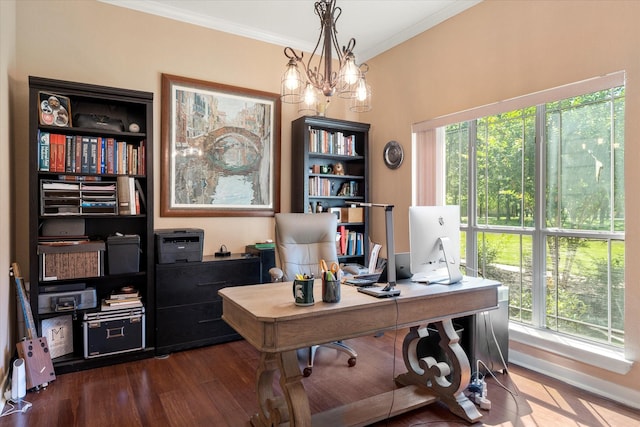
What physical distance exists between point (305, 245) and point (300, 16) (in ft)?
7.12

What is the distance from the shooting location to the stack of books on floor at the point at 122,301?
2939 millimetres

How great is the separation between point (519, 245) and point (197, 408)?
2675 mm

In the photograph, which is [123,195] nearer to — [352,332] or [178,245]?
[178,245]

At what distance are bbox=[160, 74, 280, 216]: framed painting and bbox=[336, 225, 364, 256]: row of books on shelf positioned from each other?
0.75 meters

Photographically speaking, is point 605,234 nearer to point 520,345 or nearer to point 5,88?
point 520,345

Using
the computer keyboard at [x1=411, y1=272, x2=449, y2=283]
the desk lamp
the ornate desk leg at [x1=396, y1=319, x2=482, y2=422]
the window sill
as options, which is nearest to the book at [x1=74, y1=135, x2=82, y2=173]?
the desk lamp

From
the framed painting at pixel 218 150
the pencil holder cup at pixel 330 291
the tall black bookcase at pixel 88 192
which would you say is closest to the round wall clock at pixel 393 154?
the framed painting at pixel 218 150


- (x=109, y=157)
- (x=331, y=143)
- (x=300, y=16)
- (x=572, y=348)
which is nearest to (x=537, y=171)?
(x=572, y=348)

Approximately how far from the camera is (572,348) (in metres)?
2.60

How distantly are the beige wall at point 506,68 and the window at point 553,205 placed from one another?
0.46ft

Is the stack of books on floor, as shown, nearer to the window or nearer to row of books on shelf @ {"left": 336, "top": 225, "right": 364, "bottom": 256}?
row of books on shelf @ {"left": 336, "top": 225, "right": 364, "bottom": 256}

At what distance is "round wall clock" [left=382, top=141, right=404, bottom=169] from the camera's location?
402cm

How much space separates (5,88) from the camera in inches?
101

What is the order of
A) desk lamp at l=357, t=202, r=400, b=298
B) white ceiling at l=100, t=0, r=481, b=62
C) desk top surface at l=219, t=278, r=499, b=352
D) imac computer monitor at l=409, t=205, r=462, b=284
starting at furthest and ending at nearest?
white ceiling at l=100, t=0, r=481, b=62
imac computer monitor at l=409, t=205, r=462, b=284
desk lamp at l=357, t=202, r=400, b=298
desk top surface at l=219, t=278, r=499, b=352
